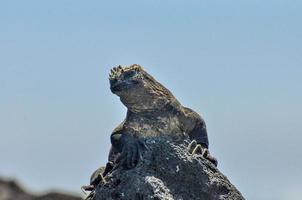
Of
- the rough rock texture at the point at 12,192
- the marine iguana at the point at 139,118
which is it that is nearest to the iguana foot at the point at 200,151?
the marine iguana at the point at 139,118

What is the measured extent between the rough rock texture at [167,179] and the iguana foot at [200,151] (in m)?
0.08

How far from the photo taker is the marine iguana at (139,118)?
18.7 meters

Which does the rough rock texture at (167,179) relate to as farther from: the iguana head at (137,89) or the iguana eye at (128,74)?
the iguana eye at (128,74)

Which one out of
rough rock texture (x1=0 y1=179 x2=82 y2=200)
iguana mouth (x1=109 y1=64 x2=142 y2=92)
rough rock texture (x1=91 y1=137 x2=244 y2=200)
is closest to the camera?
rough rock texture (x1=91 y1=137 x2=244 y2=200)

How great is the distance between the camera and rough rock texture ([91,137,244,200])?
1845cm

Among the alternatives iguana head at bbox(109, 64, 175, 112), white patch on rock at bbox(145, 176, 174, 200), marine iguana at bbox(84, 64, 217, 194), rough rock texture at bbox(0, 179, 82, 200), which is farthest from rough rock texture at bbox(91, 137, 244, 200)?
rough rock texture at bbox(0, 179, 82, 200)

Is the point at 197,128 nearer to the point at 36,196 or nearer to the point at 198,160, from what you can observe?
the point at 198,160

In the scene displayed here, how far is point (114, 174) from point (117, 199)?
1.04 ft

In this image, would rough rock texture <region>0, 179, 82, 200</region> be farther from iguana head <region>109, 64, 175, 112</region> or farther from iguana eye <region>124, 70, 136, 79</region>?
iguana eye <region>124, 70, 136, 79</region>

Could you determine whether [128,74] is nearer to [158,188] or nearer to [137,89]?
[137,89]

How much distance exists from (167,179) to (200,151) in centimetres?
62

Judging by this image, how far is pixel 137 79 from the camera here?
1881 cm

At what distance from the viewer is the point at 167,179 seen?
736 inches

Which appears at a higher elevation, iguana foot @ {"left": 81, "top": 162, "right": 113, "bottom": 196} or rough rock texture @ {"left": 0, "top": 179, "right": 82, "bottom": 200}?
rough rock texture @ {"left": 0, "top": 179, "right": 82, "bottom": 200}
